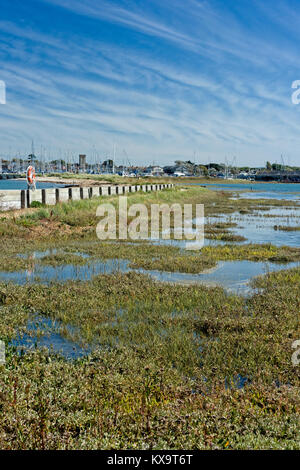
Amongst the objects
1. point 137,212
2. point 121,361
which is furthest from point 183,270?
point 137,212

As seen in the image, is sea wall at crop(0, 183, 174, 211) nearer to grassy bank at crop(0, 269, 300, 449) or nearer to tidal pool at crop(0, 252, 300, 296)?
tidal pool at crop(0, 252, 300, 296)

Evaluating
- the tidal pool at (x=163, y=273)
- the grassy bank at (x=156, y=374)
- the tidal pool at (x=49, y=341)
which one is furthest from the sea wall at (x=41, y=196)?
the tidal pool at (x=49, y=341)

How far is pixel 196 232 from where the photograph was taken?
2395 centimetres

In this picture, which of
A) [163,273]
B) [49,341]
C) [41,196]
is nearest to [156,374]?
[49,341]

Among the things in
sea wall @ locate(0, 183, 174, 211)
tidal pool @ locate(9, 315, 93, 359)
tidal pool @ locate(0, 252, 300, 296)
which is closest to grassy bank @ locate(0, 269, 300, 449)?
tidal pool @ locate(9, 315, 93, 359)

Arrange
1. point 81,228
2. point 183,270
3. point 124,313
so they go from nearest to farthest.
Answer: point 124,313, point 183,270, point 81,228

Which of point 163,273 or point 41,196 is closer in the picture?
point 163,273

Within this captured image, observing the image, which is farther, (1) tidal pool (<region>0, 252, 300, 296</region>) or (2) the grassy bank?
(1) tidal pool (<region>0, 252, 300, 296</region>)

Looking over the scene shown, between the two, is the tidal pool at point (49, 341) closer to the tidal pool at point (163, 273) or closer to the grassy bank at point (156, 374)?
the grassy bank at point (156, 374)

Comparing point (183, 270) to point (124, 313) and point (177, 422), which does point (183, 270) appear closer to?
point (124, 313)

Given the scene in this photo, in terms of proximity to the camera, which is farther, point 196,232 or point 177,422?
point 196,232

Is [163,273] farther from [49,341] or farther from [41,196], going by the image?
[41,196]

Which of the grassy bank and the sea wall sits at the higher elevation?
the sea wall
